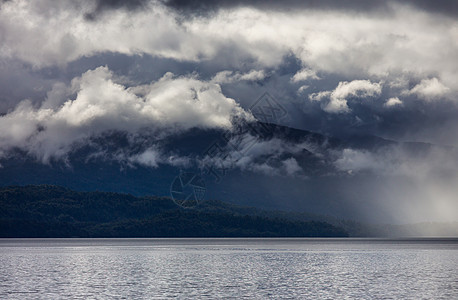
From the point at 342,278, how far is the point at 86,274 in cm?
5773

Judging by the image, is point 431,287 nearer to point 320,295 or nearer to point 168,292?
point 320,295

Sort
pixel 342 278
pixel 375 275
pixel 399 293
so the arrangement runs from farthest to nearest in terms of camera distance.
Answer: pixel 375 275 < pixel 342 278 < pixel 399 293

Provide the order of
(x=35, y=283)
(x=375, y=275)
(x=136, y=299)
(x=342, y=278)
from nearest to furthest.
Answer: (x=136, y=299) < (x=35, y=283) < (x=342, y=278) < (x=375, y=275)

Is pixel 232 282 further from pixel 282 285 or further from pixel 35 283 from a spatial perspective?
pixel 35 283

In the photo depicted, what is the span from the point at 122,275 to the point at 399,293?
209ft

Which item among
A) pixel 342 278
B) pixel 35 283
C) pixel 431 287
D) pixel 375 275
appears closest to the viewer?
pixel 431 287

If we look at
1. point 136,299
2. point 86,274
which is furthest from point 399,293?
point 86,274

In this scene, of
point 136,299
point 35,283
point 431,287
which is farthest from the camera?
point 35,283

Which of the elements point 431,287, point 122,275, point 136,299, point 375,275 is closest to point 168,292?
point 136,299

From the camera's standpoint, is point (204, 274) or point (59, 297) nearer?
point (59, 297)

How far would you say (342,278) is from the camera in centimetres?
12281

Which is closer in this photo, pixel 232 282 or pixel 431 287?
pixel 431 287

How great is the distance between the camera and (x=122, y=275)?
130625mm

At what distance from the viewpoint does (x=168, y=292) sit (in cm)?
9606
